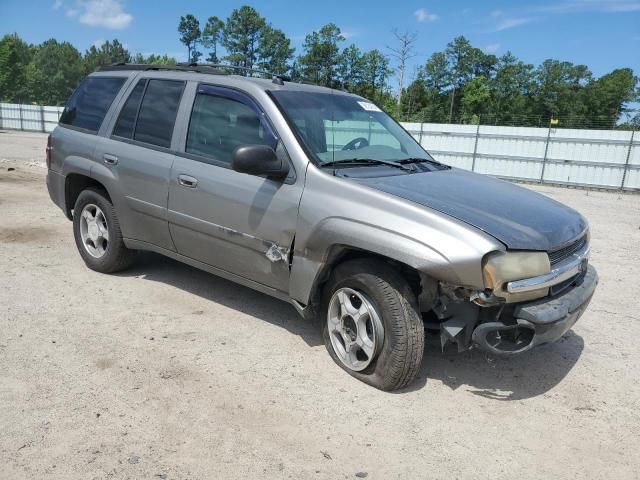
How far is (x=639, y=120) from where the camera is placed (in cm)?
3778

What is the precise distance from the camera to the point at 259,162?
3.59m

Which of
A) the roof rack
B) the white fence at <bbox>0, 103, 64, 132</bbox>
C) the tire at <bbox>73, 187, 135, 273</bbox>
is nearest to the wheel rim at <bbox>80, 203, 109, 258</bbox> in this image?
the tire at <bbox>73, 187, 135, 273</bbox>

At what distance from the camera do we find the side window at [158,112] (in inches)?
179

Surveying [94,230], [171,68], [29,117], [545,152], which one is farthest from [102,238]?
[29,117]

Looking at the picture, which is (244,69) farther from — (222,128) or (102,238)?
(102,238)

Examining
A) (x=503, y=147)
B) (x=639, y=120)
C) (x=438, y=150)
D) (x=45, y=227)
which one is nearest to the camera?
(x=45, y=227)

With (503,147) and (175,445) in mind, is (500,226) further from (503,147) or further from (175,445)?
(503,147)

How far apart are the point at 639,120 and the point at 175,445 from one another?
42.9 meters

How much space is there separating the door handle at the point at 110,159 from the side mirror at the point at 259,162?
1.77m

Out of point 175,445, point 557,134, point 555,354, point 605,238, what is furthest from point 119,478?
point 557,134

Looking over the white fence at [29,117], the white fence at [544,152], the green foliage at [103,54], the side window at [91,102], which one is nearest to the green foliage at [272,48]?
the green foliage at [103,54]

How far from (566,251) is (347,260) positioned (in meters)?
1.42

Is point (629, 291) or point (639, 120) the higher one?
point (639, 120)

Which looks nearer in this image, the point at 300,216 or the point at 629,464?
the point at 629,464
